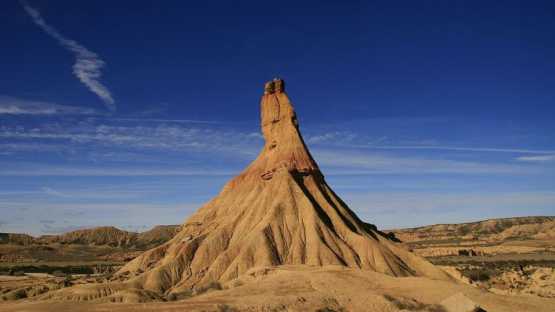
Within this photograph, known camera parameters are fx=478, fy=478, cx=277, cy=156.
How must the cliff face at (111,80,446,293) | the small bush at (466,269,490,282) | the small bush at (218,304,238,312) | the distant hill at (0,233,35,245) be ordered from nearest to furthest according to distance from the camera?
the small bush at (218,304,238,312) < the cliff face at (111,80,446,293) < the small bush at (466,269,490,282) < the distant hill at (0,233,35,245)

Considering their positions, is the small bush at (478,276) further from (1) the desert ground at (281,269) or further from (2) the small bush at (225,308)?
(2) the small bush at (225,308)

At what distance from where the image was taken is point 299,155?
75.6m

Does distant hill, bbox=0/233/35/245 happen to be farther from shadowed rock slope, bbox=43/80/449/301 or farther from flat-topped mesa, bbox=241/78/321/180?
flat-topped mesa, bbox=241/78/321/180

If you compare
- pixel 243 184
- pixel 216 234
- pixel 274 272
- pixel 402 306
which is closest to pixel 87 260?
A: pixel 243 184

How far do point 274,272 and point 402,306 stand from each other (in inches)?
561

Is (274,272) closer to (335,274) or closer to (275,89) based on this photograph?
(335,274)

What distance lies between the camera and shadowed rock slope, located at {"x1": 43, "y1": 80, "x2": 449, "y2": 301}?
55156 millimetres

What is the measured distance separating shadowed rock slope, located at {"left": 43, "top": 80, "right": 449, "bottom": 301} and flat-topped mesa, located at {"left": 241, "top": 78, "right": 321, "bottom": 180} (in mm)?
172

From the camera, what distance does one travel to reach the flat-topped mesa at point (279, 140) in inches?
2933

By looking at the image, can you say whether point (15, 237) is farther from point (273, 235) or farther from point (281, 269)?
point (281, 269)

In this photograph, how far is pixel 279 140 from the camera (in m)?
80.2

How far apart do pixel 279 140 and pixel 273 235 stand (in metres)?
24.3

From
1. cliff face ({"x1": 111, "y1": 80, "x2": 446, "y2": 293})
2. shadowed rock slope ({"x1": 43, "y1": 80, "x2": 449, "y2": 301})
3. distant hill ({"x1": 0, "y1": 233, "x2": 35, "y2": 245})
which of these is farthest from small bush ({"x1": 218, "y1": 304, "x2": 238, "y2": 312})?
distant hill ({"x1": 0, "y1": 233, "x2": 35, "y2": 245})

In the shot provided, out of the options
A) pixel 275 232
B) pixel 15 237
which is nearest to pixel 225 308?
pixel 275 232
